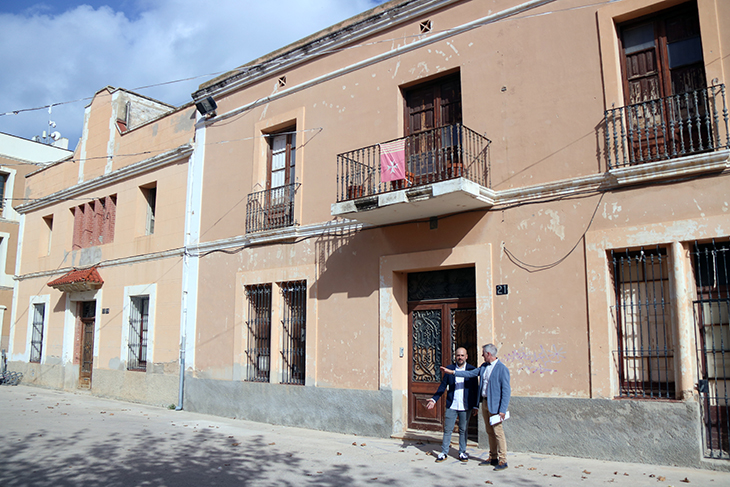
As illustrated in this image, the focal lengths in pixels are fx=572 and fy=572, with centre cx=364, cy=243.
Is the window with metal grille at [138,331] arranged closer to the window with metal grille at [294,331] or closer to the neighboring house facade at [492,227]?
the neighboring house facade at [492,227]

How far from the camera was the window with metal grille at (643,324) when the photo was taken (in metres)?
7.28

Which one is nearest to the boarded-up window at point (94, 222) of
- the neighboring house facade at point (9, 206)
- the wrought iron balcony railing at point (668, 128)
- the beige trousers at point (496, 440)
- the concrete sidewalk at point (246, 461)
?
the concrete sidewalk at point (246, 461)

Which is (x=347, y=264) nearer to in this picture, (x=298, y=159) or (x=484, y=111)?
(x=298, y=159)

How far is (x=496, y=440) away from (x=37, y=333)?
16.6m

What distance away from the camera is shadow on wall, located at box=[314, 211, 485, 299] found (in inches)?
364

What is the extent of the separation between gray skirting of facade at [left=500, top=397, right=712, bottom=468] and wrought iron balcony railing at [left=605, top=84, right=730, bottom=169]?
3145 mm

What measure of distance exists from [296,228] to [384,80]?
10.7ft

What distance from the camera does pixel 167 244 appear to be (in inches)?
556

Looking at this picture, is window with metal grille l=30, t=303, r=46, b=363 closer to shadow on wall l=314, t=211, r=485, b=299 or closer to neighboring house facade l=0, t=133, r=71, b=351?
neighboring house facade l=0, t=133, r=71, b=351

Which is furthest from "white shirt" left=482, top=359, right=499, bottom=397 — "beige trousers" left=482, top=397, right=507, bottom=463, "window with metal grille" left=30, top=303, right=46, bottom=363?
"window with metal grille" left=30, top=303, right=46, bottom=363

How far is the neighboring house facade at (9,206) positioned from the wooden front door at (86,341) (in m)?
7.74

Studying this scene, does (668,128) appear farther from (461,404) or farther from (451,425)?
(451,425)

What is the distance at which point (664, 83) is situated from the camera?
7.69 meters

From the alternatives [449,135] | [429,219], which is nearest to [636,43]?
[449,135]
